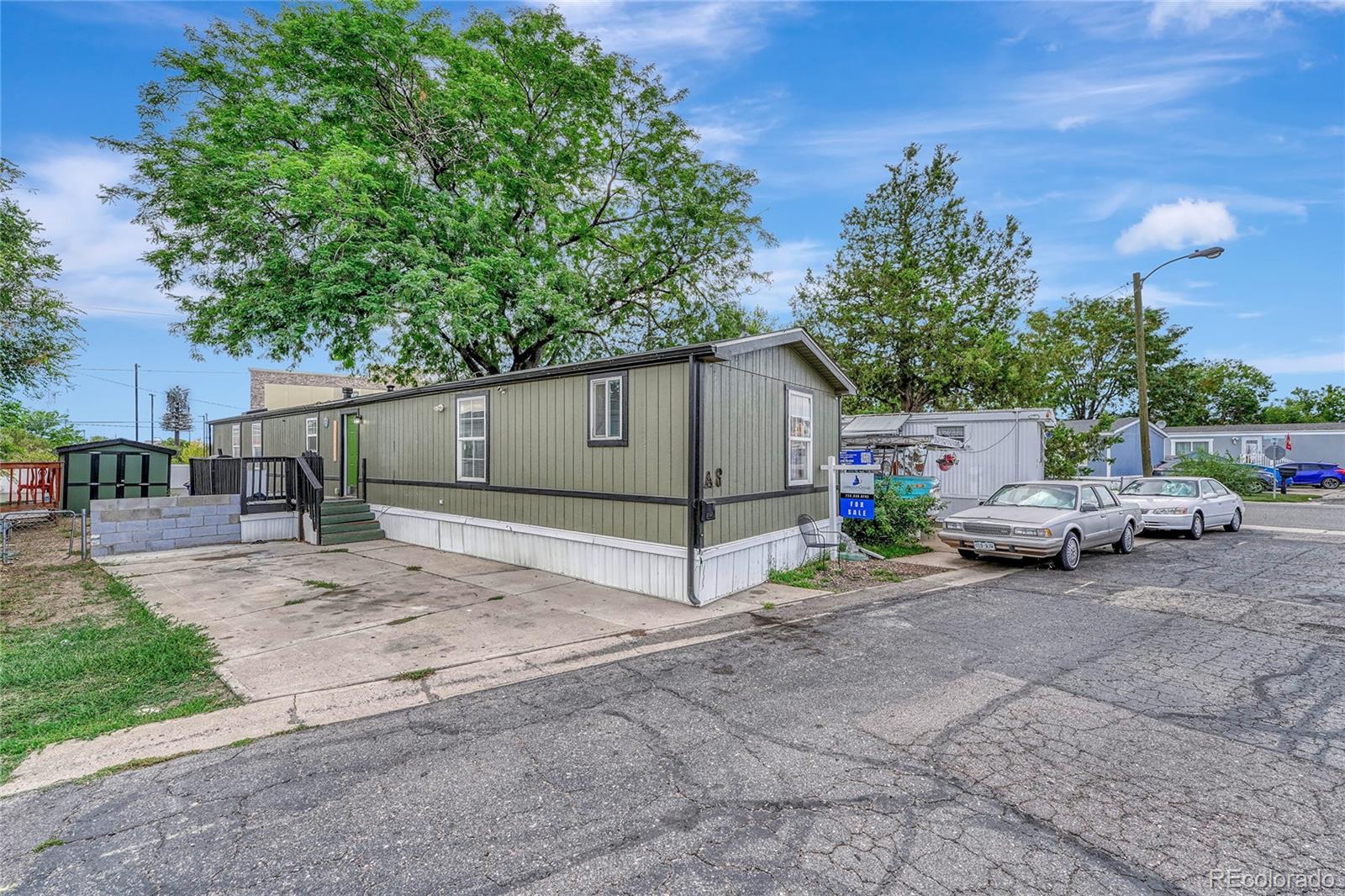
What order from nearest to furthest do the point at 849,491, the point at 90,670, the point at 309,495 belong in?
the point at 90,670
the point at 849,491
the point at 309,495

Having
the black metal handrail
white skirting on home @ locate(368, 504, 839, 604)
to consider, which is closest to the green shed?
the black metal handrail

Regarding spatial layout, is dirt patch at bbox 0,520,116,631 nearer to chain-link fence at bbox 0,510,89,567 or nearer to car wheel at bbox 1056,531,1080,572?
chain-link fence at bbox 0,510,89,567

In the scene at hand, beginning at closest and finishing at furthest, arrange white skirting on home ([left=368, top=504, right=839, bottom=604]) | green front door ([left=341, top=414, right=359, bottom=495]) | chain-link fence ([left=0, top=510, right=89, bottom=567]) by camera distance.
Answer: white skirting on home ([left=368, top=504, right=839, bottom=604]), chain-link fence ([left=0, top=510, right=89, bottom=567]), green front door ([left=341, top=414, right=359, bottom=495])

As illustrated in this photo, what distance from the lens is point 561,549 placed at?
890cm

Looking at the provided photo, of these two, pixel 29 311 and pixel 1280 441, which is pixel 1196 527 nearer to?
pixel 29 311

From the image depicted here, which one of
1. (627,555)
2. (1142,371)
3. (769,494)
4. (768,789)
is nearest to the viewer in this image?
(768,789)

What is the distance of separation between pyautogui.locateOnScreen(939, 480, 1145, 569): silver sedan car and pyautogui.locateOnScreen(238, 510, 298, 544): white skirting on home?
1301cm

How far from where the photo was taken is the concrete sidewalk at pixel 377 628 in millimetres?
3893

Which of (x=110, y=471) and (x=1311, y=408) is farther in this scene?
(x=1311, y=408)

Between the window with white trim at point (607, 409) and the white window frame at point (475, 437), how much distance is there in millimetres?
2865

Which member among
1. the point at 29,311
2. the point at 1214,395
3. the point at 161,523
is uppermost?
the point at 1214,395

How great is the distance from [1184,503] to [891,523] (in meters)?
7.49

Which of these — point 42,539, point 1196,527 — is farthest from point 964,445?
point 42,539

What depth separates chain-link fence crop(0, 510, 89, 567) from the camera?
9.50 metres
